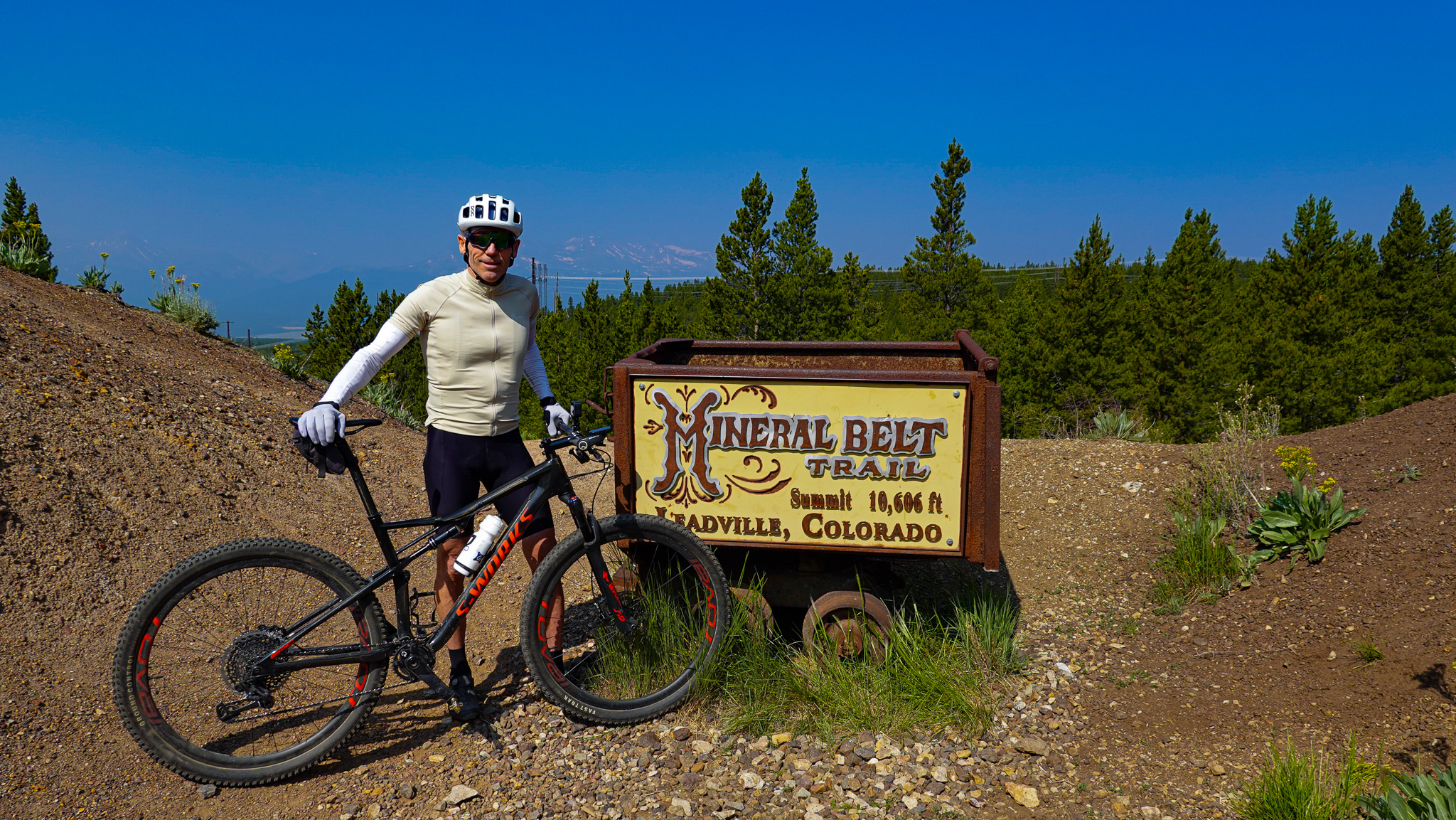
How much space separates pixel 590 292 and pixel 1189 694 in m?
37.5

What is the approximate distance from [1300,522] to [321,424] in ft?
18.0

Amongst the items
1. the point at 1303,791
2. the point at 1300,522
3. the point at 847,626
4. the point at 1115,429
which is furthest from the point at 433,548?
the point at 1115,429

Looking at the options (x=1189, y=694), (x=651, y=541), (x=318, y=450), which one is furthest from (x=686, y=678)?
(x=1189, y=694)

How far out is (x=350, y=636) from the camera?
4039 millimetres

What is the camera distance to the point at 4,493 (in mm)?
4406

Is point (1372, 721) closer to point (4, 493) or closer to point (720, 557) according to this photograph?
point (720, 557)

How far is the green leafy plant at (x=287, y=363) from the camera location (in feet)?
28.3

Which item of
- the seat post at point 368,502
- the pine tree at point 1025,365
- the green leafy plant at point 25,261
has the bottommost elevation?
the pine tree at point 1025,365

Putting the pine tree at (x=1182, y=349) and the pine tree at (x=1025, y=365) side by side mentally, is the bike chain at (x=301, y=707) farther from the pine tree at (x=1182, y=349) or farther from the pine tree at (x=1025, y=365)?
the pine tree at (x=1182, y=349)

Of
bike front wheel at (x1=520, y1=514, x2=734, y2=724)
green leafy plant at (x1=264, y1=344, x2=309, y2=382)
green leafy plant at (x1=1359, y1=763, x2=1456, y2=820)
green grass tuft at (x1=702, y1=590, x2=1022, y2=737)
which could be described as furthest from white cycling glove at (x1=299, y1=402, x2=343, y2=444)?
green leafy plant at (x1=264, y1=344, x2=309, y2=382)

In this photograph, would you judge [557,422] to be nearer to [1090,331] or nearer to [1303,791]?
[1303,791]

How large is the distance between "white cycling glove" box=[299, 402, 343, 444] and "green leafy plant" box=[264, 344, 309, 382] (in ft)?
20.5

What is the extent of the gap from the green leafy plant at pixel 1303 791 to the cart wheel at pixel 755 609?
6.62 feet

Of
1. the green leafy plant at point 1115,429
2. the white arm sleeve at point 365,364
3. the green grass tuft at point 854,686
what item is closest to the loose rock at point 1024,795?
the green grass tuft at point 854,686
